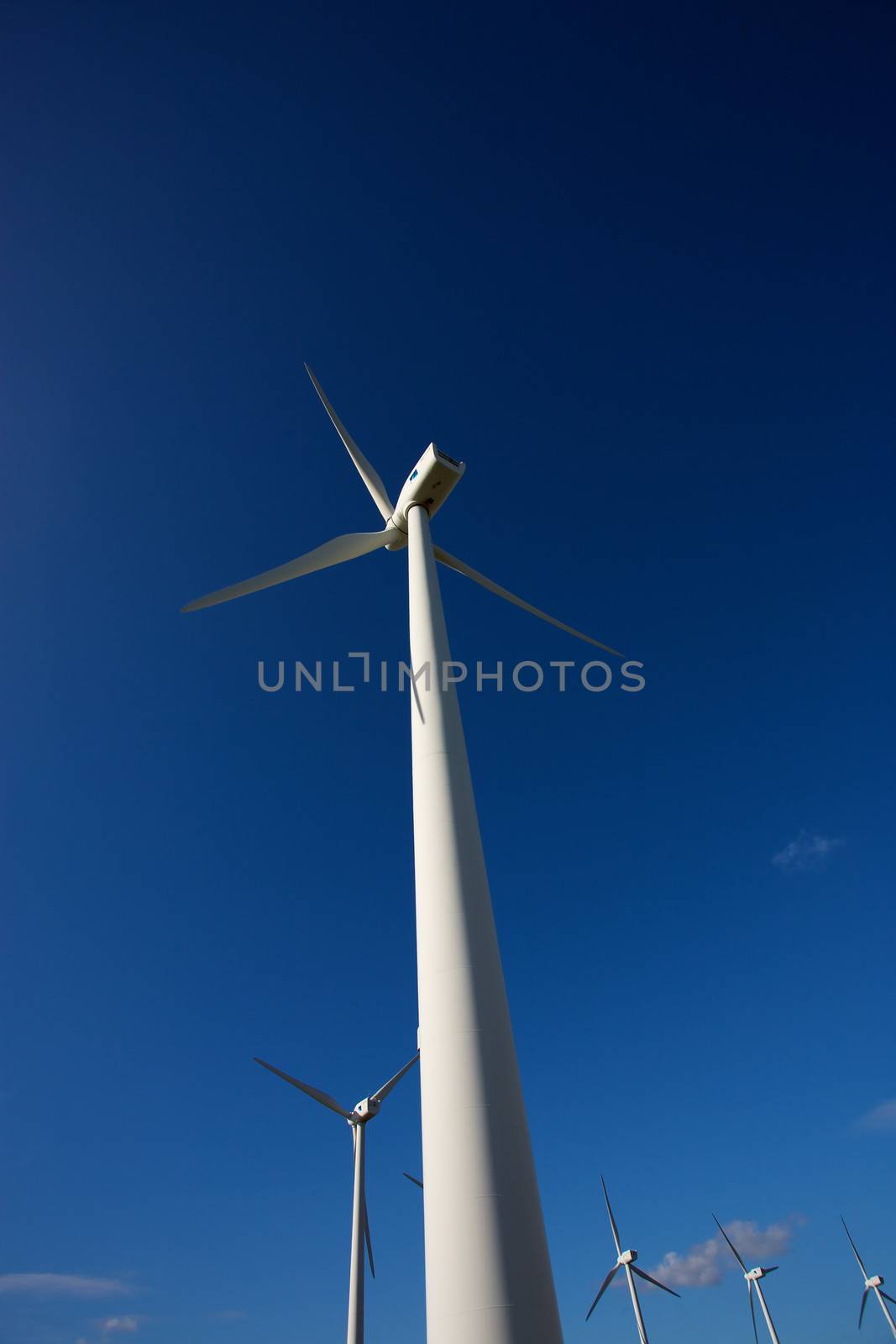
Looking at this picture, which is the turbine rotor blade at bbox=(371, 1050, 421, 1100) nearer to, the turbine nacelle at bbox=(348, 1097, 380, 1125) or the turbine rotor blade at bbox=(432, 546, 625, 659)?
the turbine nacelle at bbox=(348, 1097, 380, 1125)

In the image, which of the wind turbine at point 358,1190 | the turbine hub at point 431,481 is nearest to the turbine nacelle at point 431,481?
the turbine hub at point 431,481

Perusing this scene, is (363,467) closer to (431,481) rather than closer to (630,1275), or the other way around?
(431,481)

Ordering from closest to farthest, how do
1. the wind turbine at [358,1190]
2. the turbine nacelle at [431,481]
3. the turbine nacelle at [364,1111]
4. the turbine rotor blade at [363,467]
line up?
the turbine nacelle at [431,481], the turbine rotor blade at [363,467], the wind turbine at [358,1190], the turbine nacelle at [364,1111]

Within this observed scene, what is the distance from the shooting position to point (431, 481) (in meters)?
18.4

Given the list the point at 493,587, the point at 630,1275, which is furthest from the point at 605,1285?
the point at 493,587

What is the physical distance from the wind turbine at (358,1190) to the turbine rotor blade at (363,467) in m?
20.2

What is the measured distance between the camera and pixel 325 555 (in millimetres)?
20062

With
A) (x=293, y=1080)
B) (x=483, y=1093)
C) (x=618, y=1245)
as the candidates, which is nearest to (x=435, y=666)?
(x=483, y=1093)

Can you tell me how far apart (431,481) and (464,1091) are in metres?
13.9

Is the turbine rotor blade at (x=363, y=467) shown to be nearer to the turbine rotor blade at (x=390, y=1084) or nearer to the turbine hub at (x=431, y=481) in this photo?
the turbine hub at (x=431, y=481)

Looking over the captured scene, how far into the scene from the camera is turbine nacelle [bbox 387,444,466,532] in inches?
721

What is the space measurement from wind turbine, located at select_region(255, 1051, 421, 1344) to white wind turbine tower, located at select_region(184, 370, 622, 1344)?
68.0ft

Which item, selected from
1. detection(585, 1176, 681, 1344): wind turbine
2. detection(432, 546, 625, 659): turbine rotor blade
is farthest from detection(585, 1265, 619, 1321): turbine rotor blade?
detection(432, 546, 625, 659): turbine rotor blade

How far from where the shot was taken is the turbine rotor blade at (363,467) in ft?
73.9
